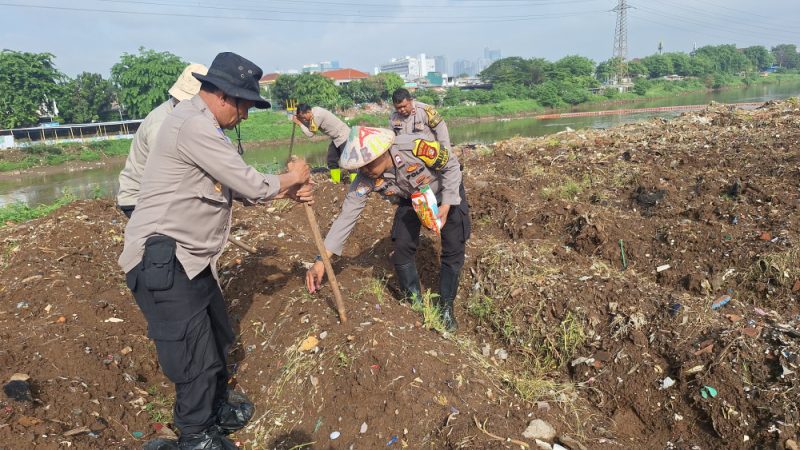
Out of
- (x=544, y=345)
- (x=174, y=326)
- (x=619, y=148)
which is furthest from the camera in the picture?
(x=619, y=148)

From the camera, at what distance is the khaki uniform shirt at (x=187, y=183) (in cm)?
221

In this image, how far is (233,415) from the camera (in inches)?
109

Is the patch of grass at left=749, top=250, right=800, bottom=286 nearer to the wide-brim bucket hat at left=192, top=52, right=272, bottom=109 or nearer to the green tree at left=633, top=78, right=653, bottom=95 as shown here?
the wide-brim bucket hat at left=192, top=52, right=272, bottom=109

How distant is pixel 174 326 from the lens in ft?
7.70

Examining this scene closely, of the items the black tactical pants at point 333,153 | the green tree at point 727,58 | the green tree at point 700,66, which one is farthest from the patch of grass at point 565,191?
the green tree at point 727,58

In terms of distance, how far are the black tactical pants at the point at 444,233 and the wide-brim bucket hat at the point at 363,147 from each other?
65 cm

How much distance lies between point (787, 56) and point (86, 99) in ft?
438

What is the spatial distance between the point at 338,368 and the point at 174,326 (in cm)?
98

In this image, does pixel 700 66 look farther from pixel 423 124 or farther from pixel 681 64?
pixel 423 124

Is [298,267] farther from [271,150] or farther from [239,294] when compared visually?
[271,150]

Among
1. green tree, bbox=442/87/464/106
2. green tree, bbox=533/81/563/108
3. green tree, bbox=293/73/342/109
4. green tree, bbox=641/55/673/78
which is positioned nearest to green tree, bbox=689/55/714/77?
green tree, bbox=641/55/673/78

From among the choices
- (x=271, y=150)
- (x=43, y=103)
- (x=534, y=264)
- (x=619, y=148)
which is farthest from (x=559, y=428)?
(x=43, y=103)

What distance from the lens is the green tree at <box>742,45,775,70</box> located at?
293 ft

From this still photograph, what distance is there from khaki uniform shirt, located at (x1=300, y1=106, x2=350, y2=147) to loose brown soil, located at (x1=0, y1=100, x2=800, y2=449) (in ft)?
3.81
